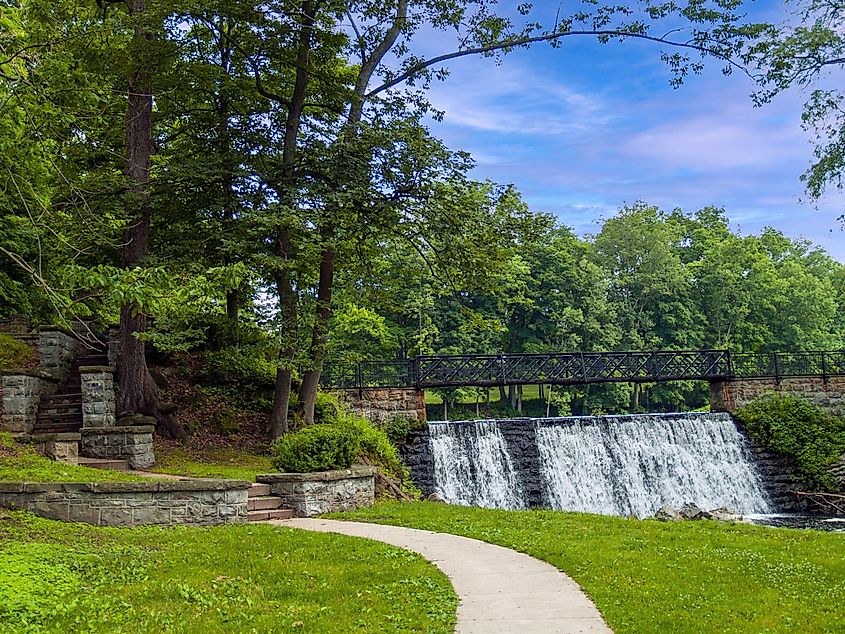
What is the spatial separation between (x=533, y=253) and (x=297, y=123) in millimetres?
24054

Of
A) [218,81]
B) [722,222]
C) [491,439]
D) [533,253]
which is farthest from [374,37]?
[722,222]

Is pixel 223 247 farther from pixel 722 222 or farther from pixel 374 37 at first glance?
pixel 722 222

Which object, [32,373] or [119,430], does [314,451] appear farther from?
[32,373]

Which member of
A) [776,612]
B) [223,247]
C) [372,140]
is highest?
[372,140]

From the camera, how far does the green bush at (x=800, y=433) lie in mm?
22312

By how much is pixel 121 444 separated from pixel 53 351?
4.01 metres

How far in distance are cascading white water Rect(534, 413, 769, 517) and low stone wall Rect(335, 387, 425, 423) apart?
3.59 m

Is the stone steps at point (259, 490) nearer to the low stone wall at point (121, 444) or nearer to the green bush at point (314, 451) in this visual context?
the green bush at point (314, 451)

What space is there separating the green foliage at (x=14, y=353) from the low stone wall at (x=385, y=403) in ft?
25.3

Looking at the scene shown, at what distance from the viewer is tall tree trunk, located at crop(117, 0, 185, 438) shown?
1541 cm

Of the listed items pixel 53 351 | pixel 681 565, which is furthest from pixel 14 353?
pixel 681 565

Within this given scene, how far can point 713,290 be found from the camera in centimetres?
4200

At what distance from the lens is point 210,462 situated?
14.8 metres

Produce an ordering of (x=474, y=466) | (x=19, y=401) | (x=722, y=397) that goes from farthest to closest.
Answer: (x=722, y=397) < (x=474, y=466) < (x=19, y=401)
